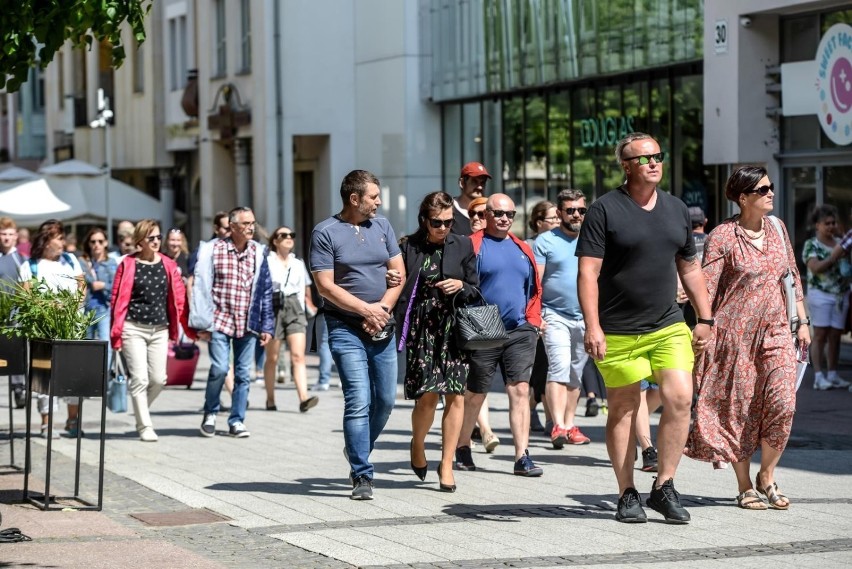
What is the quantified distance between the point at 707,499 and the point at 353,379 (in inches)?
84.5

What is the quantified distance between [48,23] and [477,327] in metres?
3.10

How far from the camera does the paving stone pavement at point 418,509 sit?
26.2 feet

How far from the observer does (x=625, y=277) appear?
8.70 meters

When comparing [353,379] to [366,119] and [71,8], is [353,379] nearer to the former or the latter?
[71,8]

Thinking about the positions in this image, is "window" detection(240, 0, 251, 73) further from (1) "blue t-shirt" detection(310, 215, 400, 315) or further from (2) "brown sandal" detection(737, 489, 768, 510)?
(2) "brown sandal" detection(737, 489, 768, 510)

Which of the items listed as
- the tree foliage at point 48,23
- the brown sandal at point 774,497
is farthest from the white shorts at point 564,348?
the tree foliage at point 48,23

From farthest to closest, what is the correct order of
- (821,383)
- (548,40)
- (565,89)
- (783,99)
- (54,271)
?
1. (565,89)
2. (548,40)
3. (783,99)
4. (821,383)
5. (54,271)

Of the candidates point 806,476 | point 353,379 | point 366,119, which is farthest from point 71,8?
point 366,119

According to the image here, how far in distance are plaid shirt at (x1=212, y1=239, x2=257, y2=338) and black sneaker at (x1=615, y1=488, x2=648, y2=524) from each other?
225 inches

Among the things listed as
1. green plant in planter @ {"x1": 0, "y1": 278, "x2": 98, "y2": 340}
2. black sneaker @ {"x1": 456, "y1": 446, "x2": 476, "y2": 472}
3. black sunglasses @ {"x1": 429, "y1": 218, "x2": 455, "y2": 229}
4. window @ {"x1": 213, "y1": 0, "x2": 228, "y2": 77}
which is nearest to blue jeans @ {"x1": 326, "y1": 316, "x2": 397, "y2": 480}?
black sunglasses @ {"x1": 429, "y1": 218, "x2": 455, "y2": 229}

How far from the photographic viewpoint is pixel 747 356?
919cm

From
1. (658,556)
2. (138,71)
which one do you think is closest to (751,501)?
(658,556)

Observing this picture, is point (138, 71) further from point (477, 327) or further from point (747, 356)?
point (747, 356)

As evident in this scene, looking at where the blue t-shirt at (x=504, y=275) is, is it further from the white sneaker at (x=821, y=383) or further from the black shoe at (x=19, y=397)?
the black shoe at (x=19, y=397)
